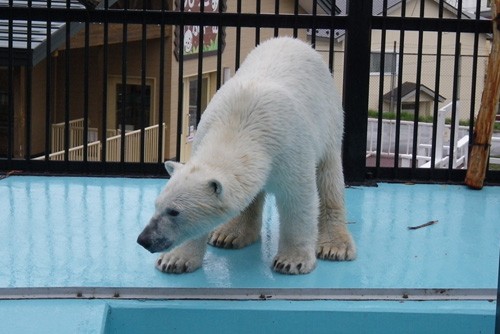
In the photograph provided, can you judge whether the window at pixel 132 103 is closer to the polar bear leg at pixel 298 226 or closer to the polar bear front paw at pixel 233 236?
the polar bear front paw at pixel 233 236

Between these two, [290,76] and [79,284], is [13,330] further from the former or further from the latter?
[290,76]

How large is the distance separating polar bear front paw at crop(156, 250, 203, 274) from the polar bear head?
41cm

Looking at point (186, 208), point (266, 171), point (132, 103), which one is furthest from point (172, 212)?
point (132, 103)

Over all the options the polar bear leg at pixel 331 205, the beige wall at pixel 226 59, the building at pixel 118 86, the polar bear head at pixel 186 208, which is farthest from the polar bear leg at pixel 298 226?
the beige wall at pixel 226 59

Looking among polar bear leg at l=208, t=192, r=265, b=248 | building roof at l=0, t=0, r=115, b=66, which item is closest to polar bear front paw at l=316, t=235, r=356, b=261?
polar bear leg at l=208, t=192, r=265, b=248

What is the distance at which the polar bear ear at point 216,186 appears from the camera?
10.1 feet

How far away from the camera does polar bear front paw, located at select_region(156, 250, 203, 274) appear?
355 cm

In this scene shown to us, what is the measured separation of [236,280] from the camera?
351 cm

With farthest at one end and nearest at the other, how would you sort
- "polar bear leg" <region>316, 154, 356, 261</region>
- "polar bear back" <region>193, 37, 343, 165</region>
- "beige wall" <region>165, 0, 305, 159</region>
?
"beige wall" <region>165, 0, 305, 159</region> → "polar bear leg" <region>316, 154, 356, 261</region> → "polar bear back" <region>193, 37, 343, 165</region>

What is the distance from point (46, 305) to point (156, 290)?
41 cm

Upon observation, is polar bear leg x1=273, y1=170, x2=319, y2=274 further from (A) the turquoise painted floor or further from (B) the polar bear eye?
(B) the polar bear eye

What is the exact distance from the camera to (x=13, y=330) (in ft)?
9.80

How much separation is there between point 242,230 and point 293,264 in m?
0.48

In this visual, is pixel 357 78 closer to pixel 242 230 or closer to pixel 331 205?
pixel 331 205
